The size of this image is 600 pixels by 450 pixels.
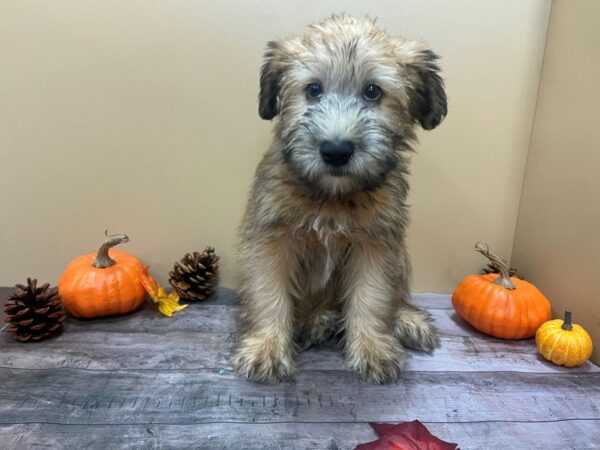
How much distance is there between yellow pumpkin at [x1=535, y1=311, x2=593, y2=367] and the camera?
2184 millimetres

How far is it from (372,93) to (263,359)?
116 centimetres

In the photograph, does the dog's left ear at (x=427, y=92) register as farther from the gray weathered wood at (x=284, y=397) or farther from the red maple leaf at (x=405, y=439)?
the red maple leaf at (x=405, y=439)

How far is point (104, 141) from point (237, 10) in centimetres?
102

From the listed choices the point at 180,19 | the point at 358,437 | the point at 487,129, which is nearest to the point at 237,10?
the point at 180,19

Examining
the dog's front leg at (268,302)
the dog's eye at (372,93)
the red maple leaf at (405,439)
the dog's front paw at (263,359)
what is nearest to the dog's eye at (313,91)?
the dog's eye at (372,93)

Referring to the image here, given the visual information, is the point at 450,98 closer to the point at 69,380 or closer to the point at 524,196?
the point at 524,196

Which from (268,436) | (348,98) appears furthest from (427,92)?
(268,436)

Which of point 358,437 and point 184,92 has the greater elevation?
point 184,92

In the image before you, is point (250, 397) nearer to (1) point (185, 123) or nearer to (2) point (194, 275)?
(2) point (194, 275)

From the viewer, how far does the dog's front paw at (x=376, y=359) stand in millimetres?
2047

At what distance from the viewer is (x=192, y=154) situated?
2793 mm

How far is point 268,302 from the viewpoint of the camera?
2.17 meters

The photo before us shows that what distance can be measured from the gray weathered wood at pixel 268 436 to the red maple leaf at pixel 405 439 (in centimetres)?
5

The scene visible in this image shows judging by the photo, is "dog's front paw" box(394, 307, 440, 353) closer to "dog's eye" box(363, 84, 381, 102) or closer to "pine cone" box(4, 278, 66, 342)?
"dog's eye" box(363, 84, 381, 102)
